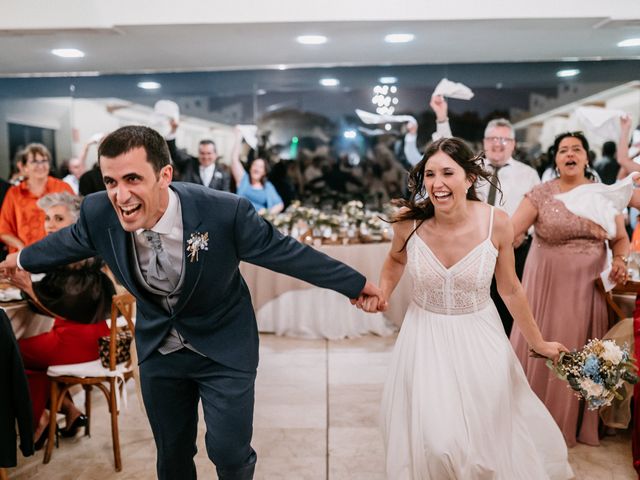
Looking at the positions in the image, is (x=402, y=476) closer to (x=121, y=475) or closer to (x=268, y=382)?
(x=121, y=475)

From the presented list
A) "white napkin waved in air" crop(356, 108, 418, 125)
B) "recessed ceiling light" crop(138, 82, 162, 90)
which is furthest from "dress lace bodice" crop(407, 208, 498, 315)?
"recessed ceiling light" crop(138, 82, 162, 90)

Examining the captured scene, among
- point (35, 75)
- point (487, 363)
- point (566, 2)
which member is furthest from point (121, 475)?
point (35, 75)

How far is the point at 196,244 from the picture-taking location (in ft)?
6.27

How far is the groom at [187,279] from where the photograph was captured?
6.28ft

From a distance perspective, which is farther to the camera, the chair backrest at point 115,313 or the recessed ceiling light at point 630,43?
the recessed ceiling light at point 630,43

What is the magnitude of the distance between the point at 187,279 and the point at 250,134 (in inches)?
222

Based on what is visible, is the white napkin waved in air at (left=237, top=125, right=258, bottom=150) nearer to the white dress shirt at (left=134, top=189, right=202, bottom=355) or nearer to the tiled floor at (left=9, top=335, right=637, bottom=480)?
the tiled floor at (left=9, top=335, right=637, bottom=480)

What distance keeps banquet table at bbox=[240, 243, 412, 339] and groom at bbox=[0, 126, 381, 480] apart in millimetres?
3190

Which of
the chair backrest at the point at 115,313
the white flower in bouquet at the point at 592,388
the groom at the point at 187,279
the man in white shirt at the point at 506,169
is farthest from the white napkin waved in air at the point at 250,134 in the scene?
the white flower in bouquet at the point at 592,388

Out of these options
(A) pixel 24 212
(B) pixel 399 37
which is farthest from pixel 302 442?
(B) pixel 399 37

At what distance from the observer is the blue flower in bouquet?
2.11 m

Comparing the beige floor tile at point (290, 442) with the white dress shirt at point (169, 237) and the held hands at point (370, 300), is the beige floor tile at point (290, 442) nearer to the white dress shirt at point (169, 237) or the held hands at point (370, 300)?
the held hands at point (370, 300)

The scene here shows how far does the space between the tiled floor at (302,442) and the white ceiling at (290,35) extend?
2884mm

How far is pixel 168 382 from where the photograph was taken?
2078 mm
